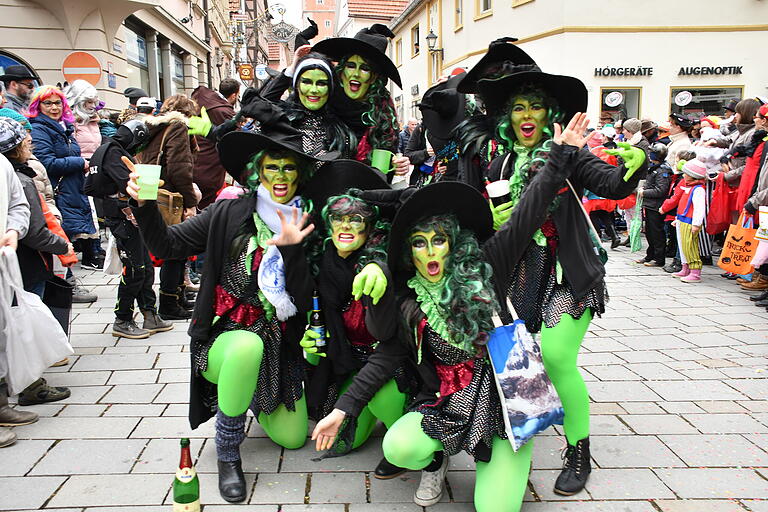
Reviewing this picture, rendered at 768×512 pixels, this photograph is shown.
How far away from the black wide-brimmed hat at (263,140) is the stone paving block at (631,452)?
6.93ft

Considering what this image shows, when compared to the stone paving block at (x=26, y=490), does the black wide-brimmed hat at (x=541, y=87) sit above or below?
above

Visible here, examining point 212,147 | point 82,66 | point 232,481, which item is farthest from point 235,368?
point 82,66

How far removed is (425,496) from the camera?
2848 millimetres

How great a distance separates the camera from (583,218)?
3.04 meters

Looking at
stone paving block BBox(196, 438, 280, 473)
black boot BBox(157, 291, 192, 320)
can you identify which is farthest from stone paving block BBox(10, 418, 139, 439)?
black boot BBox(157, 291, 192, 320)

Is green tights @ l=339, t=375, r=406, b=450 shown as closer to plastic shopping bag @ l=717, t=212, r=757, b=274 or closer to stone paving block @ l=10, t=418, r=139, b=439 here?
stone paving block @ l=10, t=418, r=139, b=439

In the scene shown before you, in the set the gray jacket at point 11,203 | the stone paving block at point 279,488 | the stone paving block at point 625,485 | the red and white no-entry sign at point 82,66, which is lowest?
the stone paving block at point 625,485

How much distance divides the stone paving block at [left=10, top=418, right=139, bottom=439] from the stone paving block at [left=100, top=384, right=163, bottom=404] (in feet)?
0.90

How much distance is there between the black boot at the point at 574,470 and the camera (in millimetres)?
2938

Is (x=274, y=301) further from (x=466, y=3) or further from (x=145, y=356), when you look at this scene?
(x=466, y=3)

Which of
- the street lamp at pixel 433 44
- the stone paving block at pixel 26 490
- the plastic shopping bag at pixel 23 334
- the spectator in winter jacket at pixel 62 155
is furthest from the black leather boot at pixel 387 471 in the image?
the street lamp at pixel 433 44

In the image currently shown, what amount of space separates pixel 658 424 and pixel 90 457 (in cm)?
317

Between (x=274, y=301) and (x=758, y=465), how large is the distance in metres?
2.57

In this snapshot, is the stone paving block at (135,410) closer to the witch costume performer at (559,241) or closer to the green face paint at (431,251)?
the green face paint at (431,251)
